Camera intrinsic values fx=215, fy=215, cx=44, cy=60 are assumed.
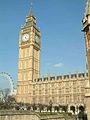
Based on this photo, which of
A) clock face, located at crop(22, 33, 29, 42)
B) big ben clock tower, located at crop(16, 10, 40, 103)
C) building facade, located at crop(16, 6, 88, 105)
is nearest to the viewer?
building facade, located at crop(16, 6, 88, 105)

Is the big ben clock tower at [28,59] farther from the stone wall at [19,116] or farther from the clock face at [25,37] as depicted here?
the stone wall at [19,116]

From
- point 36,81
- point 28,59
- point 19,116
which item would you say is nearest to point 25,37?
point 28,59

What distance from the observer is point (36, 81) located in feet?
296

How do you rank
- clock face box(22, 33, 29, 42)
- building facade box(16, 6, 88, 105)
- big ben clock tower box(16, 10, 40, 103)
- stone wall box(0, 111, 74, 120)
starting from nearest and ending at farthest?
1. stone wall box(0, 111, 74, 120)
2. building facade box(16, 6, 88, 105)
3. big ben clock tower box(16, 10, 40, 103)
4. clock face box(22, 33, 29, 42)

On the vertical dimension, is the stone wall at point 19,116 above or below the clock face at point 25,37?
below

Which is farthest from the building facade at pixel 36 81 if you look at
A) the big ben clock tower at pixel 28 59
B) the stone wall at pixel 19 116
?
the stone wall at pixel 19 116

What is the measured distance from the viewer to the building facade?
81.4m

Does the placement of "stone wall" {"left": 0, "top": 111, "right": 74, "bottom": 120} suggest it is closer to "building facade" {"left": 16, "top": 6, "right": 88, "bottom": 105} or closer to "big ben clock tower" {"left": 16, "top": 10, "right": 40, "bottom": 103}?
"building facade" {"left": 16, "top": 6, "right": 88, "bottom": 105}

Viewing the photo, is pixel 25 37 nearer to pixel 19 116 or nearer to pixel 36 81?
pixel 36 81

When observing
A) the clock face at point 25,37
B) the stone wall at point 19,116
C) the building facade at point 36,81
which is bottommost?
the stone wall at point 19,116

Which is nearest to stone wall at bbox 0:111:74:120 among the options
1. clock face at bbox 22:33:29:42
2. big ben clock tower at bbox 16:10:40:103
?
big ben clock tower at bbox 16:10:40:103

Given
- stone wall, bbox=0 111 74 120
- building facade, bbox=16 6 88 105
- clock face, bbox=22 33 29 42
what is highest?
clock face, bbox=22 33 29 42

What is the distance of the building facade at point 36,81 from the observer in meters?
81.4

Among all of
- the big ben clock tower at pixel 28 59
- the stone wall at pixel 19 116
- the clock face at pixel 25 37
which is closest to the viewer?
the stone wall at pixel 19 116
